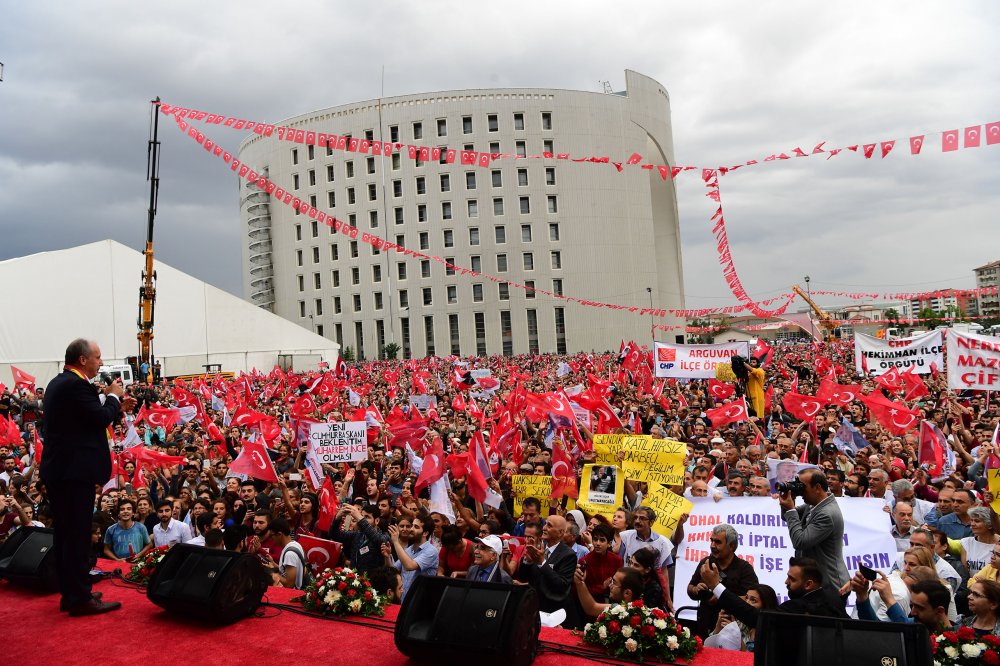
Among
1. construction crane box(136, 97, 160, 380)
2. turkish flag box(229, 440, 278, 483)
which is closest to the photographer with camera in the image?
turkish flag box(229, 440, 278, 483)

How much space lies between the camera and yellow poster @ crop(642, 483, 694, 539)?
738 centimetres

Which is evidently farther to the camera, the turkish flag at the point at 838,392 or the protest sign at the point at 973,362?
the turkish flag at the point at 838,392

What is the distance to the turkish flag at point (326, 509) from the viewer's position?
9.04 meters

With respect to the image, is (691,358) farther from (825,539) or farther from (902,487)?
(825,539)

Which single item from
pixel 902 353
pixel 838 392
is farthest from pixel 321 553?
pixel 902 353

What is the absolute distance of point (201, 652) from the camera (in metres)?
4.76

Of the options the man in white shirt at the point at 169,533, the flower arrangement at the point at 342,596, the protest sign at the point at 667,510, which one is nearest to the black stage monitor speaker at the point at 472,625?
the flower arrangement at the point at 342,596

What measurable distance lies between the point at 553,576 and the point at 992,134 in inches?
560

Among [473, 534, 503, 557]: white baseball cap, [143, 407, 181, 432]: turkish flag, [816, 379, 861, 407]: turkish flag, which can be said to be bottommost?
[473, 534, 503, 557]: white baseball cap

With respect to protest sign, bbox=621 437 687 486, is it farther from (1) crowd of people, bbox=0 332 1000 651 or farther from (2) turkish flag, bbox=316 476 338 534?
(2) turkish flag, bbox=316 476 338 534

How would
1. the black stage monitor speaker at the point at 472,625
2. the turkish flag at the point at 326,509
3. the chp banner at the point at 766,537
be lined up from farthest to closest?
the turkish flag at the point at 326,509, the chp banner at the point at 766,537, the black stage monitor speaker at the point at 472,625

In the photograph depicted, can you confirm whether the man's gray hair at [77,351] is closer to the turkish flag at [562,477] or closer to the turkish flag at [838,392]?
the turkish flag at [562,477]

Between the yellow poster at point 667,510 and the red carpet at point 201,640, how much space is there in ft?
8.23

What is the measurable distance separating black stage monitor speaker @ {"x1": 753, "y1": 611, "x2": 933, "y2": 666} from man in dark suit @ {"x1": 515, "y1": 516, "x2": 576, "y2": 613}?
7.59 feet
